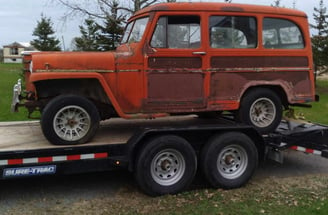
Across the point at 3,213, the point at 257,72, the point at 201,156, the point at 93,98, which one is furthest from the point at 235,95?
the point at 3,213

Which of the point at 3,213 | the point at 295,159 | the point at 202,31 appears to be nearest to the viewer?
the point at 3,213

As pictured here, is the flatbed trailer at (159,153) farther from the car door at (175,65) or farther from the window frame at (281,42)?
the window frame at (281,42)

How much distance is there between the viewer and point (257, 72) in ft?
21.9

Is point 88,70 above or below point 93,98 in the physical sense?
above

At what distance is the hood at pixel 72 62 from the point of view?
229 inches

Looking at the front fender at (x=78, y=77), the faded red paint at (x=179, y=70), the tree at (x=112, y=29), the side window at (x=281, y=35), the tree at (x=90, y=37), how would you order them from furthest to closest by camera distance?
the tree at (x=90, y=37)
the tree at (x=112, y=29)
the side window at (x=281, y=35)
the faded red paint at (x=179, y=70)
the front fender at (x=78, y=77)

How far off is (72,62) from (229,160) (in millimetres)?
2587

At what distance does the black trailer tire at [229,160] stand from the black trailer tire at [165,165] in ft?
0.83

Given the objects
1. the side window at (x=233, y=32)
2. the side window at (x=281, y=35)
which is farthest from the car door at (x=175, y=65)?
the side window at (x=281, y=35)

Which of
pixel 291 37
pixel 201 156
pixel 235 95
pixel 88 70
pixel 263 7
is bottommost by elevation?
pixel 201 156

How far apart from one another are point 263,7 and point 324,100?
13.0 metres

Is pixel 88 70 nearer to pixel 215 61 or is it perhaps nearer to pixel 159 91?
pixel 159 91

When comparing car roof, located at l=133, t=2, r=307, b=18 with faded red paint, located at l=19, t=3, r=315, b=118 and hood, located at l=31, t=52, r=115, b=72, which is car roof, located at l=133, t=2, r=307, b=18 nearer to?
→ faded red paint, located at l=19, t=3, r=315, b=118

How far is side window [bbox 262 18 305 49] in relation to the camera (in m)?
6.81
